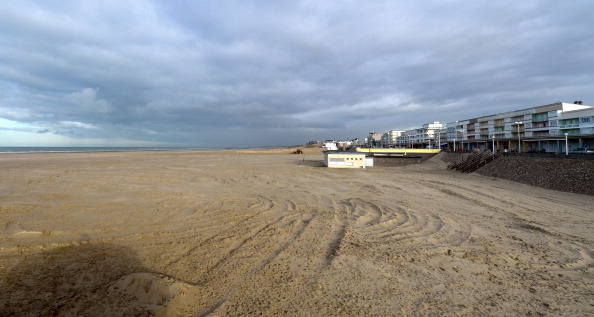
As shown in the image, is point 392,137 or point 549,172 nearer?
point 549,172

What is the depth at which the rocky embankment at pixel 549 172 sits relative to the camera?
15.9 meters

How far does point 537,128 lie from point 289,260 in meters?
74.5

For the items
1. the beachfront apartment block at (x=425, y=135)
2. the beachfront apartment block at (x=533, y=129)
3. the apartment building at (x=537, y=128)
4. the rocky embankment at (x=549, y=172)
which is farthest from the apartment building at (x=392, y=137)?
the rocky embankment at (x=549, y=172)

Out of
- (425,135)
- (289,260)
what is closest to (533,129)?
(425,135)

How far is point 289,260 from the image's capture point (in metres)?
5.37

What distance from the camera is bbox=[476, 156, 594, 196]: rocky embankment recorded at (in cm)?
1591

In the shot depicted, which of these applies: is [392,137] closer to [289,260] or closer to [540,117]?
[540,117]

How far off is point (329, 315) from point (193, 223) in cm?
527

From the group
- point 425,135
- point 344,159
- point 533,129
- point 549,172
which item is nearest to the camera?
point 549,172

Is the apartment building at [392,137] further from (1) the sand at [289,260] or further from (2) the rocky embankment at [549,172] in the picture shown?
(1) the sand at [289,260]

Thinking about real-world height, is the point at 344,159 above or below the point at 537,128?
below

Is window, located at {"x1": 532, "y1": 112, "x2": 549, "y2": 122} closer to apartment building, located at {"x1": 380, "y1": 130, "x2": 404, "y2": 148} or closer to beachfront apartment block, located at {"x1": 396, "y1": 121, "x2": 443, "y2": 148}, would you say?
beachfront apartment block, located at {"x1": 396, "y1": 121, "x2": 443, "y2": 148}

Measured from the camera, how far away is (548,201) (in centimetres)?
1261

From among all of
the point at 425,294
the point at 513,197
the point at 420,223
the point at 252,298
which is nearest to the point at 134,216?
the point at 252,298
